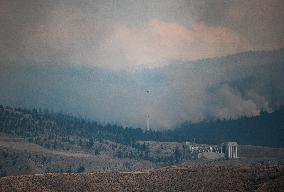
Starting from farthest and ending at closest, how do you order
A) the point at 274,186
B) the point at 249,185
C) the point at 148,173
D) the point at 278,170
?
the point at 148,173 → the point at 278,170 → the point at 249,185 → the point at 274,186

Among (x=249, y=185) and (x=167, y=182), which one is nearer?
(x=249, y=185)

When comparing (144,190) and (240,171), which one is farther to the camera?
(240,171)

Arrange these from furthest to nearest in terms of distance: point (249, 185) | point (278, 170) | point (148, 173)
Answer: point (148, 173) < point (278, 170) < point (249, 185)

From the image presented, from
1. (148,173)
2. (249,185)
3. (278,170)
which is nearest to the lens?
(249,185)

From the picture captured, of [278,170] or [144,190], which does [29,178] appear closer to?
[144,190]

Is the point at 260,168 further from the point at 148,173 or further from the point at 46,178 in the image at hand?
the point at 46,178

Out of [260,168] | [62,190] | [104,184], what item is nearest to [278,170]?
[260,168]

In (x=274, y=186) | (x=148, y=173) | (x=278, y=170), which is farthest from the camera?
(x=148, y=173)

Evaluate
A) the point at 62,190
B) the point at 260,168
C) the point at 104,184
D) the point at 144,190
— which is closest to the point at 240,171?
the point at 260,168

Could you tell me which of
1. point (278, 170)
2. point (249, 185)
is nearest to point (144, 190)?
point (249, 185)
